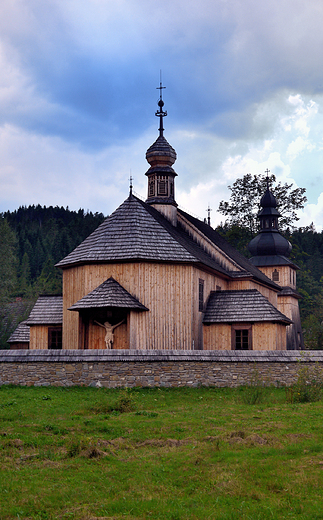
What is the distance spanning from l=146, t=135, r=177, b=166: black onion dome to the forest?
885 inches

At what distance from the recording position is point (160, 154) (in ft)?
104

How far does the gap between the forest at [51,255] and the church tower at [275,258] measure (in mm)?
4928

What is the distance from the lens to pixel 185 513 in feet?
22.9

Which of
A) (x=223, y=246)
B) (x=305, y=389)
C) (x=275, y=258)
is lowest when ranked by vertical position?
(x=305, y=389)

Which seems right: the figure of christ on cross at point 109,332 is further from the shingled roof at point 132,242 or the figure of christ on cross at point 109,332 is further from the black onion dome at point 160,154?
the black onion dome at point 160,154

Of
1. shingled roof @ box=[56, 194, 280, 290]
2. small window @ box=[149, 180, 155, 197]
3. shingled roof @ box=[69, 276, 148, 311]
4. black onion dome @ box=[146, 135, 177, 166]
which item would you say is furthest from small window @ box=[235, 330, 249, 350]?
black onion dome @ box=[146, 135, 177, 166]

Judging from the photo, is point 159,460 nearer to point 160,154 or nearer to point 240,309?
point 240,309

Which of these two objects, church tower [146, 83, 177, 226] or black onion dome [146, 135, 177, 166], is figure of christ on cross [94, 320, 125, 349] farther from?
black onion dome [146, 135, 177, 166]

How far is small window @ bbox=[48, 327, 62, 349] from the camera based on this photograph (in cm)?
2827

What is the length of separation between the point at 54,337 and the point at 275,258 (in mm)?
24282

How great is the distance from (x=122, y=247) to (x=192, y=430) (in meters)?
13.9

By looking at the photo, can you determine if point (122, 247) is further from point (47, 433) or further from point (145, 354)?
point (47, 433)

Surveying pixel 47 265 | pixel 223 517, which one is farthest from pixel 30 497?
pixel 47 265

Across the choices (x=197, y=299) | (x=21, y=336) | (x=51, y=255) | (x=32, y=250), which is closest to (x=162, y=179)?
(x=197, y=299)
